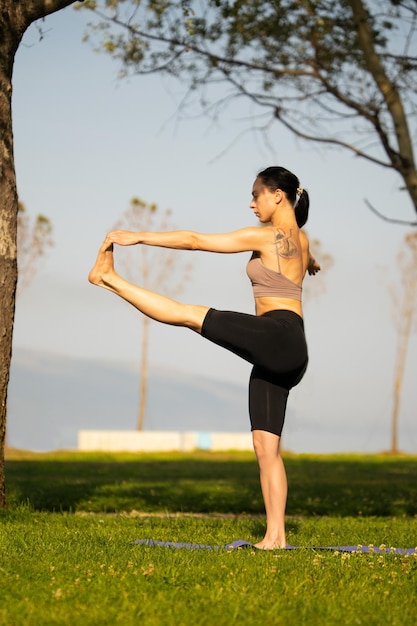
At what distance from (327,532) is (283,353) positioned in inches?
121

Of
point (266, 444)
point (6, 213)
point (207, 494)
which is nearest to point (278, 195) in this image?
point (266, 444)

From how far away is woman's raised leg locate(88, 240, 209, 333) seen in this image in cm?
744

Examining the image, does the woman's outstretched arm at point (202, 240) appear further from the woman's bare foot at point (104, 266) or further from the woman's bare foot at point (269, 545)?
the woman's bare foot at point (269, 545)

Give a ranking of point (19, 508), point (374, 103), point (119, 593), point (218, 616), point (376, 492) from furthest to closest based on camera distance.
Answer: point (374, 103) → point (376, 492) → point (19, 508) → point (119, 593) → point (218, 616)

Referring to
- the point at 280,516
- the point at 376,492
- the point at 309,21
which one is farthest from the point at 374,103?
the point at 280,516

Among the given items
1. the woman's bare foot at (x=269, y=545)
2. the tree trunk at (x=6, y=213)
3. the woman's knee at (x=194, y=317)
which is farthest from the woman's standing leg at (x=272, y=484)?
the tree trunk at (x=6, y=213)

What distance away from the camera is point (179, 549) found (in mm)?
7285

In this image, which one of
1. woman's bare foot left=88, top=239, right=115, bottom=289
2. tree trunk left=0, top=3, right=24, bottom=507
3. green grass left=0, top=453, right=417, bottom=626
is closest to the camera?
green grass left=0, top=453, right=417, bottom=626

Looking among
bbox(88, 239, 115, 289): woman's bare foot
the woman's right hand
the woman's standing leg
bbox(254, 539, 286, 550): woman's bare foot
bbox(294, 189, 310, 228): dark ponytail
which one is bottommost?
bbox(254, 539, 286, 550): woman's bare foot

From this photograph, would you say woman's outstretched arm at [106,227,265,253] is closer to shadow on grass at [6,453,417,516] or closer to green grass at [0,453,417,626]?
green grass at [0,453,417,626]

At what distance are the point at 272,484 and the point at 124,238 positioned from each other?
2.41 meters

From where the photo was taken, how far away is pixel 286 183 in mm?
8008

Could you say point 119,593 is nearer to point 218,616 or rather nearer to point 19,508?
point 218,616

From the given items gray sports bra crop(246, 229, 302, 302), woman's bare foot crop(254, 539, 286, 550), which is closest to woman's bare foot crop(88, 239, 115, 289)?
gray sports bra crop(246, 229, 302, 302)
